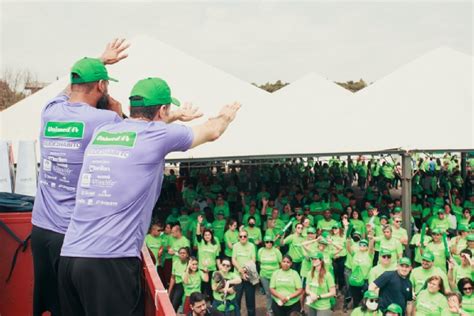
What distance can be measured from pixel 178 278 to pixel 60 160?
6781 mm

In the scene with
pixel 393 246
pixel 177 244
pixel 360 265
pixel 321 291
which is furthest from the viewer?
pixel 177 244

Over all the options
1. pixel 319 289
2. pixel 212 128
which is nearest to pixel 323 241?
pixel 319 289

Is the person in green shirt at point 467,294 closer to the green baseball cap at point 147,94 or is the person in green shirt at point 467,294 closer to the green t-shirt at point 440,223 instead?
the green t-shirt at point 440,223

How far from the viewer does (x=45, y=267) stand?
265 cm

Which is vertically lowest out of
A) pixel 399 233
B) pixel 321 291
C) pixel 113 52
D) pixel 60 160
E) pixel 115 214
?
pixel 321 291

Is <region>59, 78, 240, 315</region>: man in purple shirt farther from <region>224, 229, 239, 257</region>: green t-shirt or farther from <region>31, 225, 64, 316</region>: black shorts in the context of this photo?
<region>224, 229, 239, 257</region>: green t-shirt

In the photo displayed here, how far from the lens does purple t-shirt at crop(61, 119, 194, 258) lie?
2.07m

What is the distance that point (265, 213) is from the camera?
13258 millimetres

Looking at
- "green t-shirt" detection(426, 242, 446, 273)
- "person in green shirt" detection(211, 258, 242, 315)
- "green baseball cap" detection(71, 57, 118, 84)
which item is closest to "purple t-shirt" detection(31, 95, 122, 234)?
"green baseball cap" detection(71, 57, 118, 84)

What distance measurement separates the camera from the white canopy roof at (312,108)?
39.9ft

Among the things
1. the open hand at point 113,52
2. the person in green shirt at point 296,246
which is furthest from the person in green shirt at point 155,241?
the open hand at point 113,52

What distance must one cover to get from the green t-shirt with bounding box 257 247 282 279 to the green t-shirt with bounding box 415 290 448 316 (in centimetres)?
261

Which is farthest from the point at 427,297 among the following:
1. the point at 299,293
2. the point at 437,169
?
the point at 437,169

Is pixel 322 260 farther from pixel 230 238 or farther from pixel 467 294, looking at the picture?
pixel 230 238
